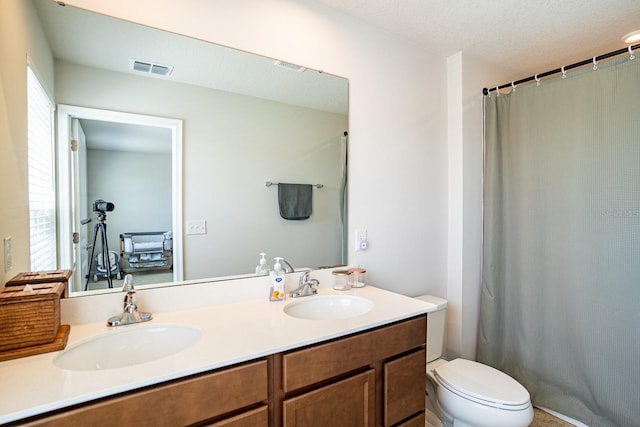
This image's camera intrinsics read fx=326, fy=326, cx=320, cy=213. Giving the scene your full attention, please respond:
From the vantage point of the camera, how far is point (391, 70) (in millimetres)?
2125

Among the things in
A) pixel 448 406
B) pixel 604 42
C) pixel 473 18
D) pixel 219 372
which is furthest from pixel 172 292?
pixel 604 42

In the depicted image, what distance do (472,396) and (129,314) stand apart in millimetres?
1611

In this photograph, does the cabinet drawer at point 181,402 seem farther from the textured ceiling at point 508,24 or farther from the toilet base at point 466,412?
the textured ceiling at point 508,24

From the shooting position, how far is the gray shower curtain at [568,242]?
187cm

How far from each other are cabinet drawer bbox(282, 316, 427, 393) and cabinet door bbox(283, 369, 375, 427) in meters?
0.04

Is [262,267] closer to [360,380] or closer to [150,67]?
[360,380]

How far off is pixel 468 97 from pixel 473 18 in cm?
60

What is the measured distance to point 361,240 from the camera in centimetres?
200

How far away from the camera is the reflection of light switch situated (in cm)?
152

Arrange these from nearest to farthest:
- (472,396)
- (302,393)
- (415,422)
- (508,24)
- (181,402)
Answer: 1. (181,402)
2. (302,393)
3. (415,422)
4. (472,396)
5. (508,24)

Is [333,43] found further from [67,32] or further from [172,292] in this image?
[172,292]

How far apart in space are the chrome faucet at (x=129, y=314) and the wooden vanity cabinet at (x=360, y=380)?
0.62m

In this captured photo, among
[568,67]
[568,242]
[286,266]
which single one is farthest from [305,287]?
[568,67]

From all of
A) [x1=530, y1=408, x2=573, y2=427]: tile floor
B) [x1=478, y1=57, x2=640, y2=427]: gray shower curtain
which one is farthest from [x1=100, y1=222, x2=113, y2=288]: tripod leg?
[x1=530, y1=408, x2=573, y2=427]: tile floor
